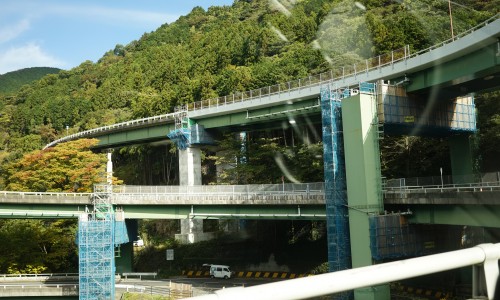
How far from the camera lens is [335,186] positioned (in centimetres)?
3062

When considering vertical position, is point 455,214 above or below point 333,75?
below

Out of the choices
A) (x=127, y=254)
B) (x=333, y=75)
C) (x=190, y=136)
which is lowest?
(x=127, y=254)

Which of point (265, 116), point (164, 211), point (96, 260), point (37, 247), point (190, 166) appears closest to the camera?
point (96, 260)

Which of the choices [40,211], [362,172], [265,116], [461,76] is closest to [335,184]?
[362,172]

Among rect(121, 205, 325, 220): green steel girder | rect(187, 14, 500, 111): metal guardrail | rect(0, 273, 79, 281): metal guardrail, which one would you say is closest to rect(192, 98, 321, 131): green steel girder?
rect(187, 14, 500, 111): metal guardrail

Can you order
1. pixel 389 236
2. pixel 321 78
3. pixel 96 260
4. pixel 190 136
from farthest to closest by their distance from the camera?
pixel 190 136, pixel 321 78, pixel 96 260, pixel 389 236

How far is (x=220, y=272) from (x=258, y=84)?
25.7 meters

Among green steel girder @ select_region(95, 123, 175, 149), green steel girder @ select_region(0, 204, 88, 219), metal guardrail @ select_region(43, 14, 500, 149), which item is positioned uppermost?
metal guardrail @ select_region(43, 14, 500, 149)

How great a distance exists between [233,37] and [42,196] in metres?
46.4

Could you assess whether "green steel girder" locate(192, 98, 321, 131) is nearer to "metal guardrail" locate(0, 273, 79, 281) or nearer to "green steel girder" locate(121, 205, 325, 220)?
"green steel girder" locate(121, 205, 325, 220)

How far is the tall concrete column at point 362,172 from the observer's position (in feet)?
93.4

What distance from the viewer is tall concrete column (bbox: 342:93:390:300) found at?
28469 millimetres

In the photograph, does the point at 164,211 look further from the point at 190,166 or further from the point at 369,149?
the point at 369,149

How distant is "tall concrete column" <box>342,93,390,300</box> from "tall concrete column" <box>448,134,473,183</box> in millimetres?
9486
